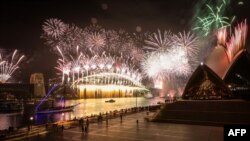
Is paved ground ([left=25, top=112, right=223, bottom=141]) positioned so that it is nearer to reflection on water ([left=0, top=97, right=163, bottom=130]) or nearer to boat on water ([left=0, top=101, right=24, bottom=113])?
reflection on water ([left=0, top=97, right=163, bottom=130])

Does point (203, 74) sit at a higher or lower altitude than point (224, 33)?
lower

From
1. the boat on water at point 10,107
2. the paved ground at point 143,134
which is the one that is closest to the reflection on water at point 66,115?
the boat on water at point 10,107

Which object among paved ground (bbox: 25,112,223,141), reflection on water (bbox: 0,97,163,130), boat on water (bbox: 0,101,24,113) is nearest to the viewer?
paved ground (bbox: 25,112,223,141)

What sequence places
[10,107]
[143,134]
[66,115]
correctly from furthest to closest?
[10,107], [66,115], [143,134]

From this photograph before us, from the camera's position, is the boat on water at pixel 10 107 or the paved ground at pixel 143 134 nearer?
the paved ground at pixel 143 134

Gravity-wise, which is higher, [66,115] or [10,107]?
[10,107]

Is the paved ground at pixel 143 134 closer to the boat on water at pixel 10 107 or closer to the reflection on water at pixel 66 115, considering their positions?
the reflection on water at pixel 66 115

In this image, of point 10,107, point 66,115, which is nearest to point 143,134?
point 66,115

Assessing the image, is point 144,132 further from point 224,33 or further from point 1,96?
point 1,96

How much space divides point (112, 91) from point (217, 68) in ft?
373

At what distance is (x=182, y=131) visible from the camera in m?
25.6

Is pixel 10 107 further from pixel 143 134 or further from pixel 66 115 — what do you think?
pixel 143 134

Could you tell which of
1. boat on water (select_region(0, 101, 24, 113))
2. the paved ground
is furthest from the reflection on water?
the paved ground

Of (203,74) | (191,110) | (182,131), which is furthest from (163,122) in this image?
(203,74)
